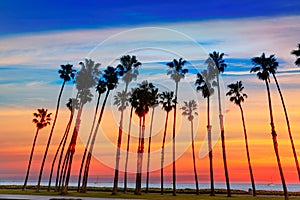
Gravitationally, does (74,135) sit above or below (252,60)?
below

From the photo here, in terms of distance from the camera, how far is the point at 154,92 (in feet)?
242

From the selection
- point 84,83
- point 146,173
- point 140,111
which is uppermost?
point 84,83

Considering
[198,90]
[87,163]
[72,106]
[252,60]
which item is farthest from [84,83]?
[252,60]

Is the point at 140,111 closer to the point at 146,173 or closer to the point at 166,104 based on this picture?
the point at 166,104

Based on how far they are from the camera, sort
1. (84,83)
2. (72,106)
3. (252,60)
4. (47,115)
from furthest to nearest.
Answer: (47,115) < (72,106) < (84,83) < (252,60)

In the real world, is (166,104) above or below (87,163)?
above

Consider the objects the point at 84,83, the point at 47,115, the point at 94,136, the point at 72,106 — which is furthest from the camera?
the point at 47,115

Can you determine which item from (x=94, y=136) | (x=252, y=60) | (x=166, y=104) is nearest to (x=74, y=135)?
(x=94, y=136)

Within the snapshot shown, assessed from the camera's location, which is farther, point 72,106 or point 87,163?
point 72,106

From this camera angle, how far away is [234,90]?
239 ft

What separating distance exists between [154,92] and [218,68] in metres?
12.3

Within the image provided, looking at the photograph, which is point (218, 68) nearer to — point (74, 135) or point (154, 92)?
point (154, 92)

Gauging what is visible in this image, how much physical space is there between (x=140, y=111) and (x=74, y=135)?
43.8 ft

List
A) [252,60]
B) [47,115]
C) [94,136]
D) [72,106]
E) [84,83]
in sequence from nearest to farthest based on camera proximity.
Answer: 1. [252,60]
2. [94,136]
3. [84,83]
4. [72,106]
5. [47,115]
